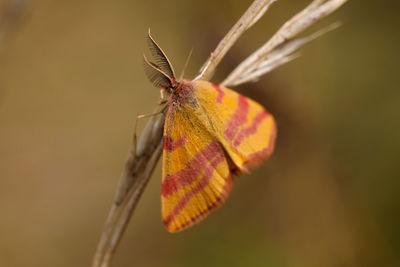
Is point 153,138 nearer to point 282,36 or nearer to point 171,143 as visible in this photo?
point 171,143

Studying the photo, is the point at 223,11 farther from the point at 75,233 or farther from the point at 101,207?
the point at 75,233

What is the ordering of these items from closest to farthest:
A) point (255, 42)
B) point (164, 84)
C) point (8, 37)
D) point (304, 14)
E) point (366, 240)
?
point (304, 14) → point (164, 84) → point (8, 37) → point (366, 240) → point (255, 42)

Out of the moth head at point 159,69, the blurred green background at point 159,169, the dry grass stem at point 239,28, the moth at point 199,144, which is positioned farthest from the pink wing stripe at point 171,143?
the blurred green background at point 159,169

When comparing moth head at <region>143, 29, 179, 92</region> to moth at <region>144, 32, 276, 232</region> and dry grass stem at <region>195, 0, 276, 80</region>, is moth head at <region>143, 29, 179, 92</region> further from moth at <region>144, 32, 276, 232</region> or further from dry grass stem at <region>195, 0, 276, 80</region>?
dry grass stem at <region>195, 0, 276, 80</region>

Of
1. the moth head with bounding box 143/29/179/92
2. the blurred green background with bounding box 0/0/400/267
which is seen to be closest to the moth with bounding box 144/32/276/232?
the moth head with bounding box 143/29/179/92

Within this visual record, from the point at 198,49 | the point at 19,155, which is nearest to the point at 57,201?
the point at 19,155

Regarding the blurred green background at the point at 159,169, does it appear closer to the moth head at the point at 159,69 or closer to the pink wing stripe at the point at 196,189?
the moth head at the point at 159,69
